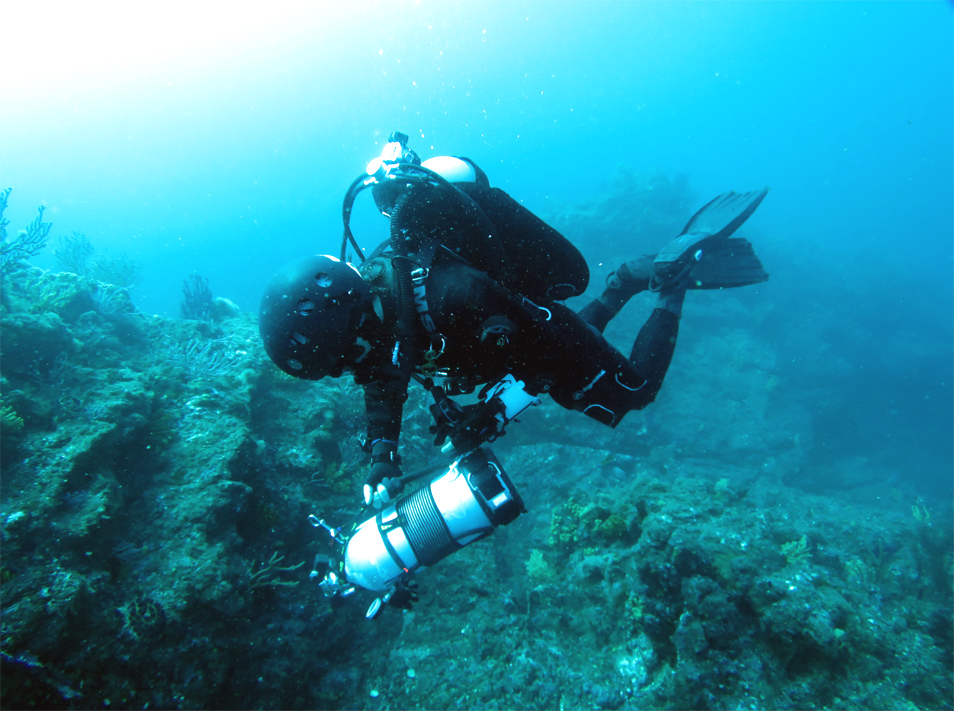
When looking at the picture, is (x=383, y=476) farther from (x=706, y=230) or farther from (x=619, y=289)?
(x=706, y=230)

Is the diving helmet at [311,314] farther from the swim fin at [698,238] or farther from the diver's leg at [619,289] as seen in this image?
the swim fin at [698,238]

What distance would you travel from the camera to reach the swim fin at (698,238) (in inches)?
154

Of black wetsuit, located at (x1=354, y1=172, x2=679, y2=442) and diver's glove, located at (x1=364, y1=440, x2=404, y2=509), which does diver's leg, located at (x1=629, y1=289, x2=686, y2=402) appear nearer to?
black wetsuit, located at (x1=354, y1=172, x2=679, y2=442)

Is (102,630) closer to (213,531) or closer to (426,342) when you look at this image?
(213,531)

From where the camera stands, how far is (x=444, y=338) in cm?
242

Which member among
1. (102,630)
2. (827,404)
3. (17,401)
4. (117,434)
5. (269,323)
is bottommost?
(827,404)

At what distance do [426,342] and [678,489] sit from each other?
4.92m

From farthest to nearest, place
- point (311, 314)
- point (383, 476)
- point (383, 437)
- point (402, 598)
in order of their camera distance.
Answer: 1. point (402, 598)
2. point (383, 437)
3. point (383, 476)
4. point (311, 314)

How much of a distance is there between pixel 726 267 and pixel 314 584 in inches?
215

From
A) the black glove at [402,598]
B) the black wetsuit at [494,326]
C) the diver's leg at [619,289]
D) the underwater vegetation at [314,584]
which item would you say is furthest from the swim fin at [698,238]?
the black glove at [402,598]

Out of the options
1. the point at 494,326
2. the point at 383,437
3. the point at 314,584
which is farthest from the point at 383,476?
the point at 314,584

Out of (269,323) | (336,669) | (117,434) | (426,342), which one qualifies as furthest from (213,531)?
(426,342)

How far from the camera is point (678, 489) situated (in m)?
5.61

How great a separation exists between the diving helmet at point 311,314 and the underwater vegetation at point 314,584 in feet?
7.86
